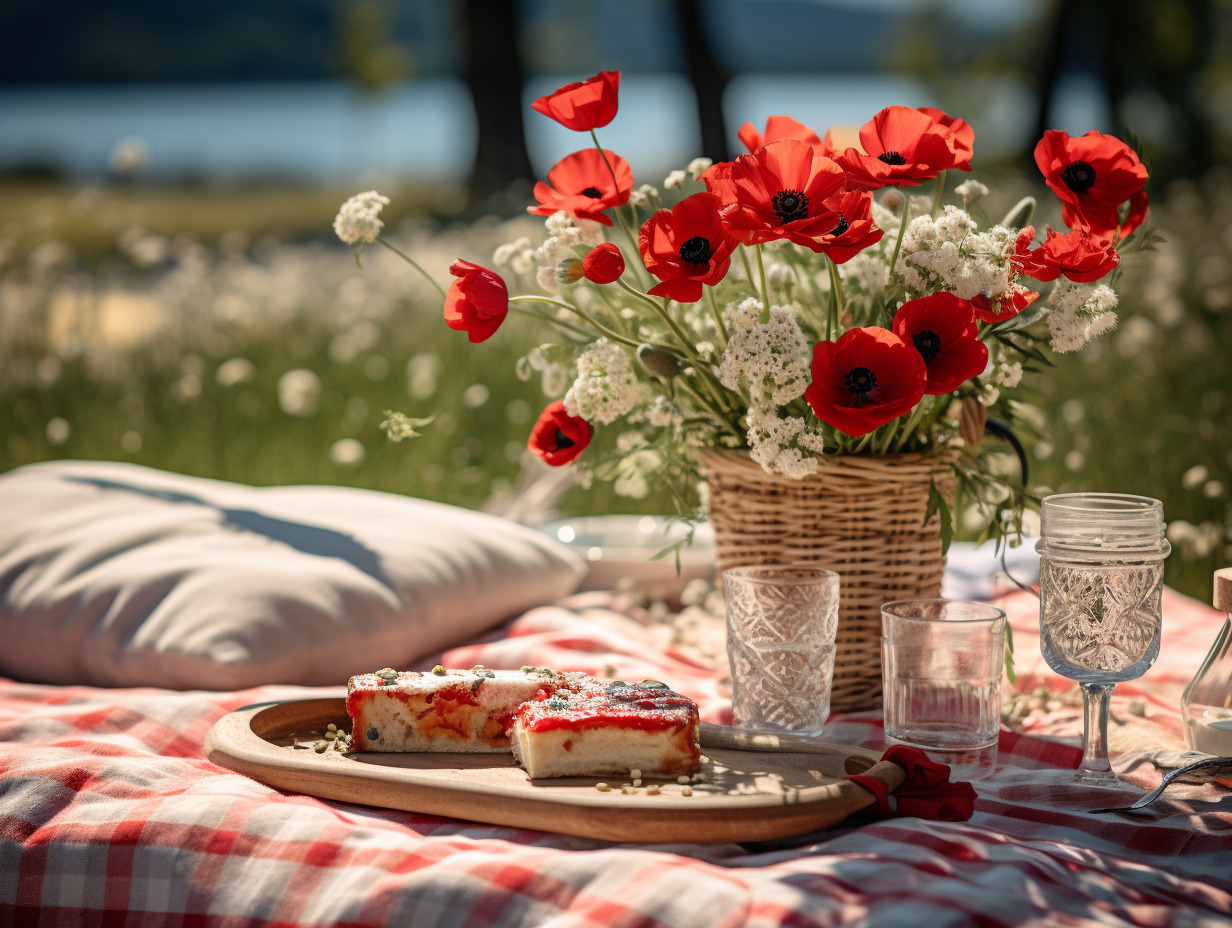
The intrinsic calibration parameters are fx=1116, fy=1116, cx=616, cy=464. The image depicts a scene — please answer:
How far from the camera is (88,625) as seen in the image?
182 cm

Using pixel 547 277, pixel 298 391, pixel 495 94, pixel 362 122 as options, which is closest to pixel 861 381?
pixel 547 277

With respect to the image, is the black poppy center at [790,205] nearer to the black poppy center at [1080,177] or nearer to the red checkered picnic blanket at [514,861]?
the black poppy center at [1080,177]

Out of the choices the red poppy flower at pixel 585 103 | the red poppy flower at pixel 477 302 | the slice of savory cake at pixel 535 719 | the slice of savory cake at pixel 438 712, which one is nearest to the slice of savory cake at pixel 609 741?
the slice of savory cake at pixel 535 719

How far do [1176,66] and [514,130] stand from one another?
21.2 feet

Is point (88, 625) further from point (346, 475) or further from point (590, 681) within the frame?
point (346, 475)

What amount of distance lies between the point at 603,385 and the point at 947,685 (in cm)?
56

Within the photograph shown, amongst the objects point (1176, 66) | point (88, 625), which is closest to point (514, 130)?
point (1176, 66)

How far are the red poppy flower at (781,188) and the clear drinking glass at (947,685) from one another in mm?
473

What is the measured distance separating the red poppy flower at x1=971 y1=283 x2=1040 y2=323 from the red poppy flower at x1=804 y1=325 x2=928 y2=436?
0.15 m

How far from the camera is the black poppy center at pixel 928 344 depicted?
47.7 inches

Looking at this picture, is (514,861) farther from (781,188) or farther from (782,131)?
(782,131)

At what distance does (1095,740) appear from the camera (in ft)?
4.30

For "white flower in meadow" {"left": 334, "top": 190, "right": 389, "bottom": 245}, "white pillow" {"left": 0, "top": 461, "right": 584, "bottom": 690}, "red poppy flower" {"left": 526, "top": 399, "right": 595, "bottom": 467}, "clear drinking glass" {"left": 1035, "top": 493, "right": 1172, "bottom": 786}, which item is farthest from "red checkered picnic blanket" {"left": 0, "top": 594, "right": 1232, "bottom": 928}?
"white flower in meadow" {"left": 334, "top": 190, "right": 389, "bottom": 245}

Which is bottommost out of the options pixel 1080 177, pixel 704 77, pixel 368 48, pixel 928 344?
pixel 928 344
